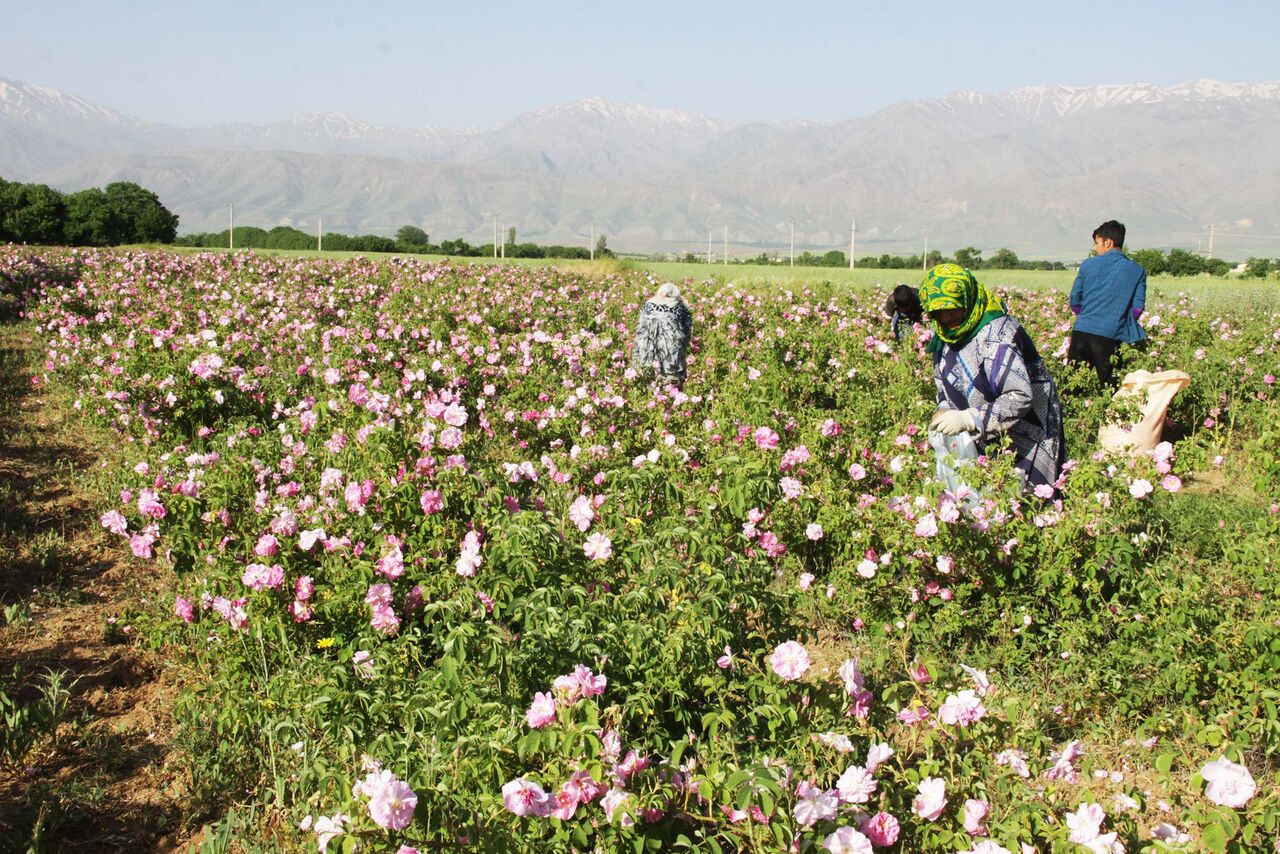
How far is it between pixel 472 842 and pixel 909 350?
25.1 ft

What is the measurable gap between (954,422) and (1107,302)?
364cm

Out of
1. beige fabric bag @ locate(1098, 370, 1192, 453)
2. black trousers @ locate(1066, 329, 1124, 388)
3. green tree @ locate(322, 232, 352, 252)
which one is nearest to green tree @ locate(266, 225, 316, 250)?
green tree @ locate(322, 232, 352, 252)

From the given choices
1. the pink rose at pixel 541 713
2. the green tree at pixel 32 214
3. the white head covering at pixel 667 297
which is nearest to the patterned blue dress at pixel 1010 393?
the pink rose at pixel 541 713

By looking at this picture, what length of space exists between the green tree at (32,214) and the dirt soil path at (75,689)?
51.0m

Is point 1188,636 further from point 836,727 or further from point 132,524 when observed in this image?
point 132,524

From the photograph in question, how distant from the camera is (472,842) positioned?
6.87 feet

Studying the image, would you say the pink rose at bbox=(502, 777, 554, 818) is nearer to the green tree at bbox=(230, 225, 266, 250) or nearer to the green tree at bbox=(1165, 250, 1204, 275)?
the green tree at bbox=(1165, 250, 1204, 275)

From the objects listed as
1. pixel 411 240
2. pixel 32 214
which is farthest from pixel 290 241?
pixel 32 214

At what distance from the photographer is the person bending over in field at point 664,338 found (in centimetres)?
898

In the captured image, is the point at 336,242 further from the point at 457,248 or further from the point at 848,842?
the point at 848,842

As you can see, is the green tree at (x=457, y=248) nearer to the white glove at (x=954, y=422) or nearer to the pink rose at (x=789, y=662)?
the white glove at (x=954, y=422)

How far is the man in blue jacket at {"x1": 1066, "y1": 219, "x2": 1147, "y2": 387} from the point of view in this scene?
24.4ft

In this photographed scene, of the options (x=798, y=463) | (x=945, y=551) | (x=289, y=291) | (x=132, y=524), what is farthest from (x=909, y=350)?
(x=289, y=291)

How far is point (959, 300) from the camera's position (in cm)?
480
